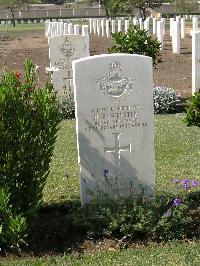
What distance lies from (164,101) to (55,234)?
7929 millimetres

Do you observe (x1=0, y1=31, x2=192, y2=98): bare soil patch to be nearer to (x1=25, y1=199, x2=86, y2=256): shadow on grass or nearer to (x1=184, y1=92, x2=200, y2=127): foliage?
(x1=184, y1=92, x2=200, y2=127): foliage

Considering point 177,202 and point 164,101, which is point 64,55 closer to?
point 164,101

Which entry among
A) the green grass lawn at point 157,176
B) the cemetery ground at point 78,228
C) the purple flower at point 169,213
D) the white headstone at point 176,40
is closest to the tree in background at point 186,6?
the white headstone at point 176,40

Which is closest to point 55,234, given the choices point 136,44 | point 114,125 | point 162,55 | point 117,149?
point 117,149

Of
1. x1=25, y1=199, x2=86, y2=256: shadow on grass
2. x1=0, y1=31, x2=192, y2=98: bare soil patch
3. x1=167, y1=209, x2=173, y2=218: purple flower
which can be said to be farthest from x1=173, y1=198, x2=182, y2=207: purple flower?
x1=0, y1=31, x2=192, y2=98: bare soil patch

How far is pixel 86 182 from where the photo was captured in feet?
20.4

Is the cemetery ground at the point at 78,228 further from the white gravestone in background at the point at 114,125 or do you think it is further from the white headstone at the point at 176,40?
the white headstone at the point at 176,40

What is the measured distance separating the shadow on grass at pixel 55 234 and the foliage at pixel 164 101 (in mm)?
7227

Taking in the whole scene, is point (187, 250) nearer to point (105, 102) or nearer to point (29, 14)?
point (105, 102)

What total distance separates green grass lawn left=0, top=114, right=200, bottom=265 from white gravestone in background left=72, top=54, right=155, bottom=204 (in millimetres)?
774

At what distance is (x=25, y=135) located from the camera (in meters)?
5.44

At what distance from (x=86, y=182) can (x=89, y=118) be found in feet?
2.22

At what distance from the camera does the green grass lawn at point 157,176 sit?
548 cm

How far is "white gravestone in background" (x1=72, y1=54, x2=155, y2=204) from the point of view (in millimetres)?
6004
